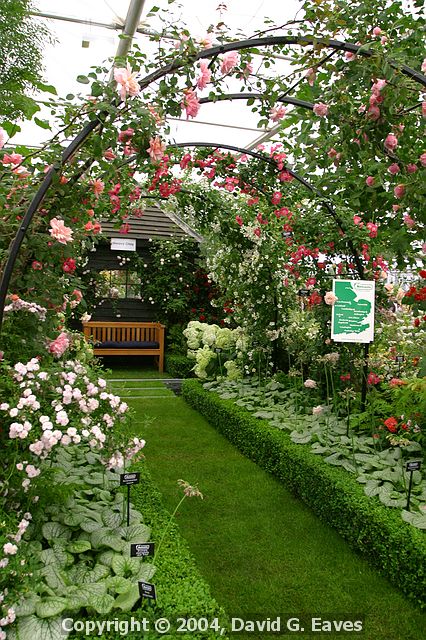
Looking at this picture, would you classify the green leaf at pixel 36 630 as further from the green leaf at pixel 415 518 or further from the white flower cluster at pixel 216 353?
the white flower cluster at pixel 216 353

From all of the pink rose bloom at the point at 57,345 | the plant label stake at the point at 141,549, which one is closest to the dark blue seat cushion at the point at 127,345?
the pink rose bloom at the point at 57,345

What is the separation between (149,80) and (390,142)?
1.10 m

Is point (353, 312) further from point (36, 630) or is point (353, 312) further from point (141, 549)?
point (36, 630)

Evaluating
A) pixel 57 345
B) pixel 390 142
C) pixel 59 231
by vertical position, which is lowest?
pixel 57 345

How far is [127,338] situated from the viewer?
980 centimetres

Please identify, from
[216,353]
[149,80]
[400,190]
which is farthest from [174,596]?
[216,353]

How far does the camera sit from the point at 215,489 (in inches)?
157

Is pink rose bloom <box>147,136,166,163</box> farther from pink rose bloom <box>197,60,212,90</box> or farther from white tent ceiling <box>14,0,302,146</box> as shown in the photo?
white tent ceiling <box>14,0,302,146</box>

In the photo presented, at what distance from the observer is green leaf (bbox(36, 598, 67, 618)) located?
6.05ft

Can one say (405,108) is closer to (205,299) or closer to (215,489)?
(215,489)

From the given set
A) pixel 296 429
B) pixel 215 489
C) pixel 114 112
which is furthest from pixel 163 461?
pixel 114 112

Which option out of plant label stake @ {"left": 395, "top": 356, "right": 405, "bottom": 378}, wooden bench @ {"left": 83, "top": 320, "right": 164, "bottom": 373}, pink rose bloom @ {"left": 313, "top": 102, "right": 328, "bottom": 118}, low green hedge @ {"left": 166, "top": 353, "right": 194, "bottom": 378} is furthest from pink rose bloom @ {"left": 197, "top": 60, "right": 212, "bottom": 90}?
wooden bench @ {"left": 83, "top": 320, "right": 164, "bottom": 373}

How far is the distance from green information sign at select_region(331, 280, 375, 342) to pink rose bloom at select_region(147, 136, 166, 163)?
6.33 ft

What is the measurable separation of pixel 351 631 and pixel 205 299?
7.86 meters
